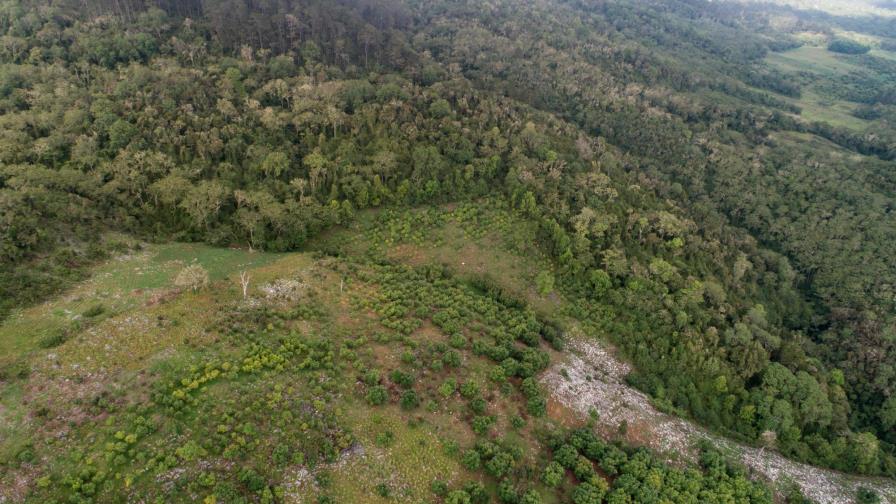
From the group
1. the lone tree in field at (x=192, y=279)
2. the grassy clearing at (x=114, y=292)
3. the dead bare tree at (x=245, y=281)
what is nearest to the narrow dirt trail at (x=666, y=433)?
the dead bare tree at (x=245, y=281)

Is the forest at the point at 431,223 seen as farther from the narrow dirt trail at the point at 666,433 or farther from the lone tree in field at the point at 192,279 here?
the narrow dirt trail at the point at 666,433

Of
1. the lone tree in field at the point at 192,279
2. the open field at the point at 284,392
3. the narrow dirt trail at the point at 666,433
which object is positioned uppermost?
the lone tree in field at the point at 192,279

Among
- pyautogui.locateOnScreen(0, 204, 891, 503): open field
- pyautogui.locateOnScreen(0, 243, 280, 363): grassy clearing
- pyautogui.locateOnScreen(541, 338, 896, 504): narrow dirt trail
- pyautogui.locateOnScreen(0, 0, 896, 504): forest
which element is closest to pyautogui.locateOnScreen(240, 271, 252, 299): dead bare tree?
pyautogui.locateOnScreen(0, 0, 896, 504): forest

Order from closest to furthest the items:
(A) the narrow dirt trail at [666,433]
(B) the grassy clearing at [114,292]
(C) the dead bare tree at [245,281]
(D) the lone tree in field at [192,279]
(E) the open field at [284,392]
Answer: (E) the open field at [284,392] → (B) the grassy clearing at [114,292] → (D) the lone tree in field at [192,279] → (A) the narrow dirt trail at [666,433] → (C) the dead bare tree at [245,281]

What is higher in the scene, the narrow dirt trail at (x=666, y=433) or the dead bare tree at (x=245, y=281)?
the dead bare tree at (x=245, y=281)

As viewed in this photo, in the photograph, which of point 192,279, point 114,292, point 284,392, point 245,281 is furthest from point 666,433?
point 114,292

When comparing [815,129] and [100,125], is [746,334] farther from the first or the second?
[815,129]
